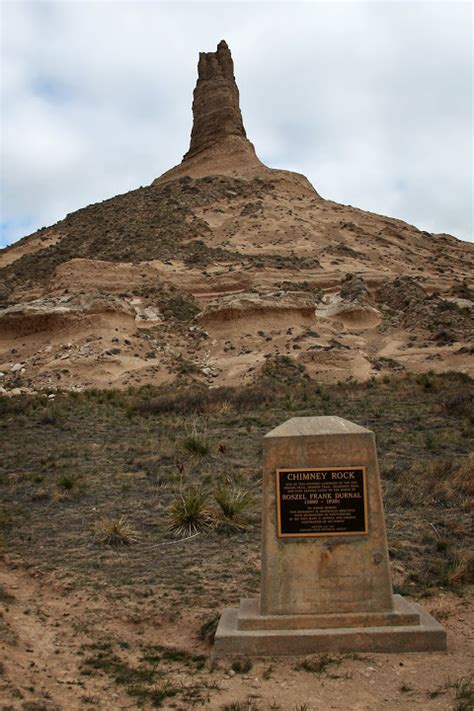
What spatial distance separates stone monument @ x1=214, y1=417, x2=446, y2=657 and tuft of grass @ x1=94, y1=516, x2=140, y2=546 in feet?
8.75

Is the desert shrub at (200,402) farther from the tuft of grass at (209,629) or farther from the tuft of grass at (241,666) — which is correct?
the tuft of grass at (241,666)

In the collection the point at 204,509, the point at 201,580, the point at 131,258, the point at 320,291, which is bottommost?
the point at 201,580

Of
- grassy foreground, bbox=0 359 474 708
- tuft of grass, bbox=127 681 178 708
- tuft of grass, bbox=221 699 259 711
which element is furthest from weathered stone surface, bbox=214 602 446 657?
tuft of grass, bbox=221 699 259 711

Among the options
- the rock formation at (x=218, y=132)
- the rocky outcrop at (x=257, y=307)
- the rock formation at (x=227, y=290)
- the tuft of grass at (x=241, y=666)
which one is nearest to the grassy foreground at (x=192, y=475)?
the tuft of grass at (x=241, y=666)

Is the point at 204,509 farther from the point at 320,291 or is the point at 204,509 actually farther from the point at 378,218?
the point at 378,218

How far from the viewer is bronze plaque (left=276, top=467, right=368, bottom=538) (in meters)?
5.40

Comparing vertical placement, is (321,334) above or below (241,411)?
above

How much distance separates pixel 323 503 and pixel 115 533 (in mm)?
3445

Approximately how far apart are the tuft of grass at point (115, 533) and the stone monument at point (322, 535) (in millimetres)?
2666

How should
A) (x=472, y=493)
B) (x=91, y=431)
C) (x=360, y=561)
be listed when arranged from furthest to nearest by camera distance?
(x=91, y=431) → (x=472, y=493) → (x=360, y=561)

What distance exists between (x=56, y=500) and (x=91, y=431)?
553cm

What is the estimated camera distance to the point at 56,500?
9.48 metres

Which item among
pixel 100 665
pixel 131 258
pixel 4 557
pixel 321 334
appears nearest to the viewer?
pixel 100 665

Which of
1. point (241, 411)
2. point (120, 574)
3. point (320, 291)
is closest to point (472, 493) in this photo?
point (120, 574)
